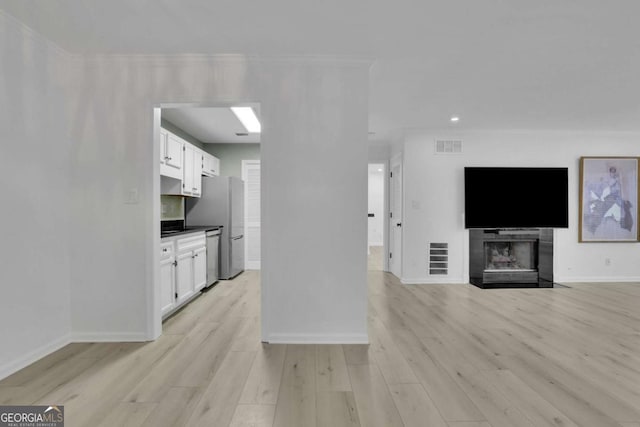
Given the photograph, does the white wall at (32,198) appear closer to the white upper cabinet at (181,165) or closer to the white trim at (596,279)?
the white upper cabinet at (181,165)

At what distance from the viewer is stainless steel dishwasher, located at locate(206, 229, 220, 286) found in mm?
4765

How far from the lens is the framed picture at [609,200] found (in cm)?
536

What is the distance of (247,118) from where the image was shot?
4.59 metres

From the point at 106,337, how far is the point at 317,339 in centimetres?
185

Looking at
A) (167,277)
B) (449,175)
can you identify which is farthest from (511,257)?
(167,277)

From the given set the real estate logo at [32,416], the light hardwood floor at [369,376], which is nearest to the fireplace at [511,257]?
the light hardwood floor at [369,376]

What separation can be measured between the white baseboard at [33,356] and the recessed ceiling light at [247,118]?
298 cm

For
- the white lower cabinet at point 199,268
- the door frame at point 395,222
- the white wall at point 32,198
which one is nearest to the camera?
the white wall at point 32,198

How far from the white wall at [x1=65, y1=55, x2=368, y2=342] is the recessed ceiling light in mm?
1353

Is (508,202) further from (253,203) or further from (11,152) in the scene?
(11,152)

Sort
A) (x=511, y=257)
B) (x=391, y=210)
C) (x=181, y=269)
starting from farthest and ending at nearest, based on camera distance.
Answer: (x=391, y=210) < (x=511, y=257) < (x=181, y=269)

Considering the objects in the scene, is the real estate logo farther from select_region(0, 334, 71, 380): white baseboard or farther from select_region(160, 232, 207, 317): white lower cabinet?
select_region(160, 232, 207, 317): white lower cabinet

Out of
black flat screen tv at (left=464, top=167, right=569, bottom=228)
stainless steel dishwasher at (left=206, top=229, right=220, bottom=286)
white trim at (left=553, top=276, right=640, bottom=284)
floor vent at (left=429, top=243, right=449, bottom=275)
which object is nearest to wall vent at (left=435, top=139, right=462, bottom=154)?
black flat screen tv at (left=464, top=167, right=569, bottom=228)

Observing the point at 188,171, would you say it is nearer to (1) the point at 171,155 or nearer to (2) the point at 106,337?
(1) the point at 171,155
